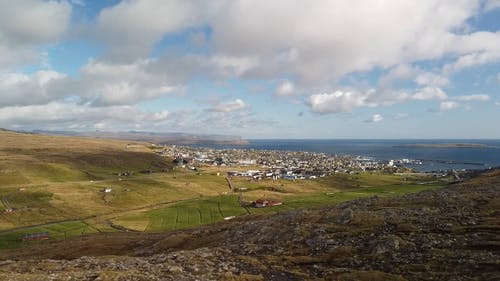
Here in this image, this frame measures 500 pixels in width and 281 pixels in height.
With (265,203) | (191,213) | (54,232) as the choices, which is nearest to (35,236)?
(54,232)

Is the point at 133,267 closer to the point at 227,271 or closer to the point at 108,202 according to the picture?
the point at 227,271

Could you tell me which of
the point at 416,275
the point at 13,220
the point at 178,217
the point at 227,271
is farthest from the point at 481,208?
the point at 13,220

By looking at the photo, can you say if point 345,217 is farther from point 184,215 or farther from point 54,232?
point 54,232

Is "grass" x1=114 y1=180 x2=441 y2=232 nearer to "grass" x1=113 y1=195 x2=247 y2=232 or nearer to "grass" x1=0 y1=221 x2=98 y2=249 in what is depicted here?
"grass" x1=113 y1=195 x2=247 y2=232

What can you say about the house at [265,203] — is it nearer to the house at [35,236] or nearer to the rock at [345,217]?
the house at [35,236]

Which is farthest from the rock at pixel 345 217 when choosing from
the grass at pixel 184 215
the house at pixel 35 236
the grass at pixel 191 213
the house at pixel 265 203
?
the house at pixel 265 203

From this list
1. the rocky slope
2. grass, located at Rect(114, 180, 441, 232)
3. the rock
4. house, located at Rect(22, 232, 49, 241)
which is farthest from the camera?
grass, located at Rect(114, 180, 441, 232)

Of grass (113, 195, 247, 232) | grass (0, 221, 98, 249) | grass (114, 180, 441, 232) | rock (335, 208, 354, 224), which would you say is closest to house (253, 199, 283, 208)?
grass (114, 180, 441, 232)

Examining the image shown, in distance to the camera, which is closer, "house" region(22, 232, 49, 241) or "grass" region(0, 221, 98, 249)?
"grass" region(0, 221, 98, 249)
